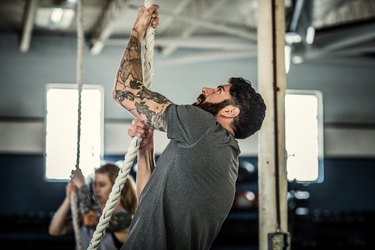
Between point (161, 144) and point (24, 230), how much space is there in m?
2.54

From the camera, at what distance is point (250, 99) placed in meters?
2.45

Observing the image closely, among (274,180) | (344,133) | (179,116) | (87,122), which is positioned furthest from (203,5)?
(179,116)

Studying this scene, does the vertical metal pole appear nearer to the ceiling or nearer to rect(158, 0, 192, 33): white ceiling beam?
the ceiling

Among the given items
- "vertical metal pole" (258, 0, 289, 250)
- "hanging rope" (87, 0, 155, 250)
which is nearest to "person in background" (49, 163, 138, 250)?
"vertical metal pole" (258, 0, 289, 250)

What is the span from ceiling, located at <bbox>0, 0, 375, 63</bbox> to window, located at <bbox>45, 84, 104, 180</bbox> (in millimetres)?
765

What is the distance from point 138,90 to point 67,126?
8.79 m

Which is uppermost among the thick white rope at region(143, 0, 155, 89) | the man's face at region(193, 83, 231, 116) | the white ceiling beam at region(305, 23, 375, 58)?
the white ceiling beam at region(305, 23, 375, 58)

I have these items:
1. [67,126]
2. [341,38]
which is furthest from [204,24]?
[67,126]

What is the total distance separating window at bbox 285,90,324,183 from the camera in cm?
1186

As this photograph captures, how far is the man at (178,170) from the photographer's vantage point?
2215 mm

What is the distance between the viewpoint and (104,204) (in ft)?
12.7

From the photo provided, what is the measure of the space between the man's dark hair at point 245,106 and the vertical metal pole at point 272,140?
0.53 m

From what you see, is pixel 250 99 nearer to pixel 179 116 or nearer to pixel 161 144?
pixel 179 116

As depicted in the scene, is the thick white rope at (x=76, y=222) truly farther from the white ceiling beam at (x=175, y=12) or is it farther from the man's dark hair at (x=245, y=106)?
the white ceiling beam at (x=175, y=12)
